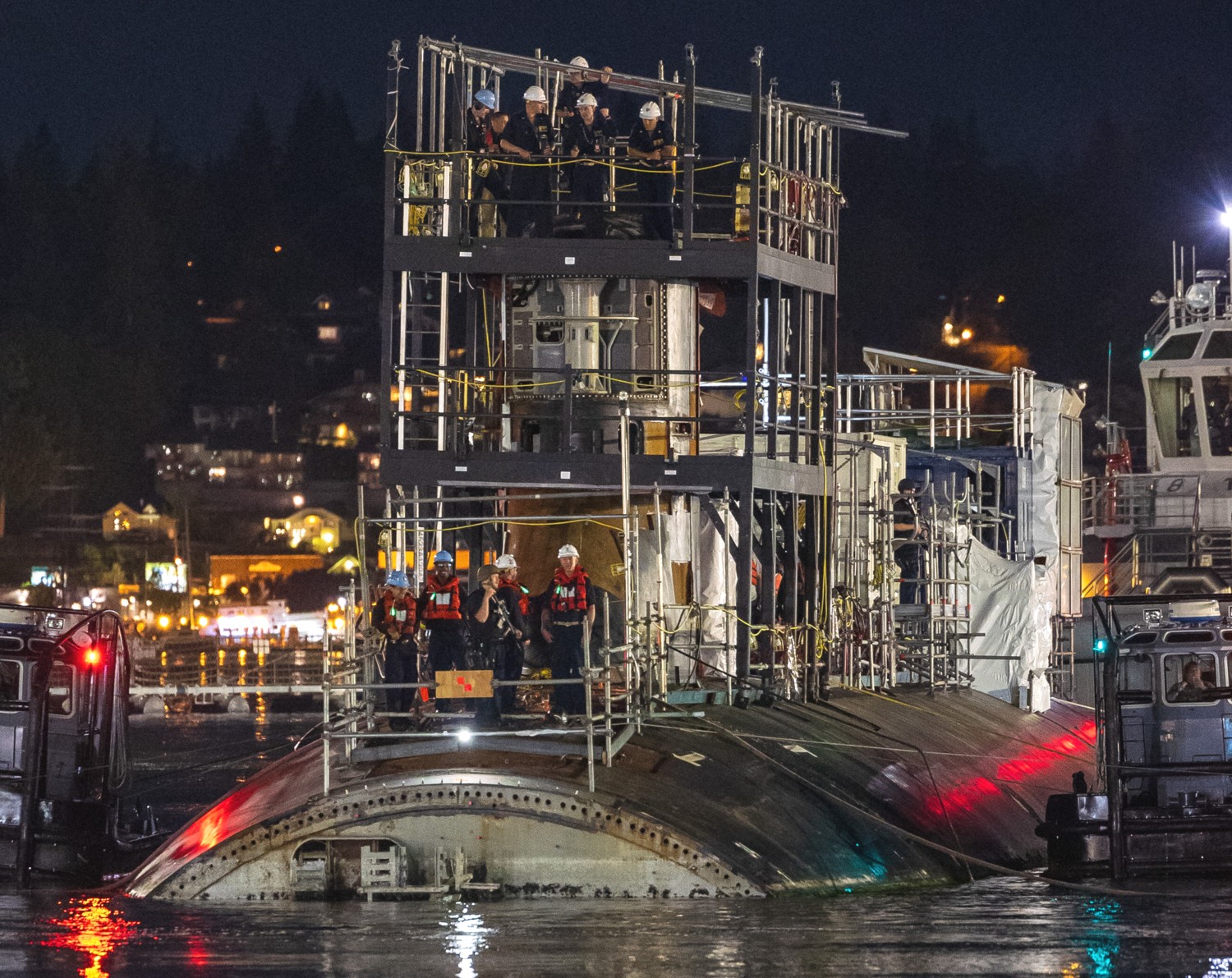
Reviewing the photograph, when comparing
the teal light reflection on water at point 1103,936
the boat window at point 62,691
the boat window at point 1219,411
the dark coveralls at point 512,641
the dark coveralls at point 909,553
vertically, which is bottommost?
the teal light reflection on water at point 1103,936

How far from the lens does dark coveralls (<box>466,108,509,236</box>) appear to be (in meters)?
28.0

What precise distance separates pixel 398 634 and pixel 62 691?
17.3 ft

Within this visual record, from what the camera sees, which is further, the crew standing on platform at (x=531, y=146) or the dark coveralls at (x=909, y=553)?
the dark coveralls at (x=909, y=553)

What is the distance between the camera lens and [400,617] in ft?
77.6

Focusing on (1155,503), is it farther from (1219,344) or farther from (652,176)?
(652,176)

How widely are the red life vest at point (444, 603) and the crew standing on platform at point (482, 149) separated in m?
6.17

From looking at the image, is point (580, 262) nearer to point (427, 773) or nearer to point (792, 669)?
point (792, 669)

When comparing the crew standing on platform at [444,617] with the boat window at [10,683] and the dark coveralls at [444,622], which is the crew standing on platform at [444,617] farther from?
the boat window at [10,683]

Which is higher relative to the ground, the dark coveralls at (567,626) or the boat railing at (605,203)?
the boat railing at (605,203)

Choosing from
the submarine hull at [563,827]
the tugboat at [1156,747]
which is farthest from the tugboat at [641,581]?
the tugboat at [1156,747]

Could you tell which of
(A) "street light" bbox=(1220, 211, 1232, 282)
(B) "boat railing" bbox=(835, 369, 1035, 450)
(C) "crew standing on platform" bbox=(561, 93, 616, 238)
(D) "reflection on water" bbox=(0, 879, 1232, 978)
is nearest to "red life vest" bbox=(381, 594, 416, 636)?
(D) "reflection on water" bbox=(0, 879, 1232, 978)

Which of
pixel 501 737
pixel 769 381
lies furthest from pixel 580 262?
pixel 501 737

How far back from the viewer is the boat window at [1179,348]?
46.7 m

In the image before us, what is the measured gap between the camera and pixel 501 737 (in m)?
21.7
